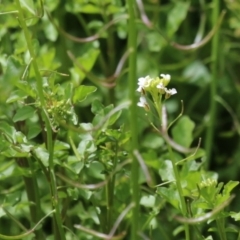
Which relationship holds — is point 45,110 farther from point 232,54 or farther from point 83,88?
point 232,54

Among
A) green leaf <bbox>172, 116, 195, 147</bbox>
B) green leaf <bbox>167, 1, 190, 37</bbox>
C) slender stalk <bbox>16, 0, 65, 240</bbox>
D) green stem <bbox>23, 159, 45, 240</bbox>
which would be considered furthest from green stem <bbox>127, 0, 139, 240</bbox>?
green leaf <bbox>167, 1, 190, 37</bbox>

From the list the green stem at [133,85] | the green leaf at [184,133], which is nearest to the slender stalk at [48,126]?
the green stem at [133,85]

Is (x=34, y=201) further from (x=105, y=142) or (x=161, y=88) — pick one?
(x=161, y=88)

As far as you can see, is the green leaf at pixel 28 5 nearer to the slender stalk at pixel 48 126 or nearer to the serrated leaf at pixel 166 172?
the slender stalk at pixel 48 126

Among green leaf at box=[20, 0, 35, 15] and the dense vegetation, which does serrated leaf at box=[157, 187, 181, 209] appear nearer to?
the dense vegetation

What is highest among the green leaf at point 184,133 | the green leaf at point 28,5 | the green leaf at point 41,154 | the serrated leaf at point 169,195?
the green leaf at point 28,5
